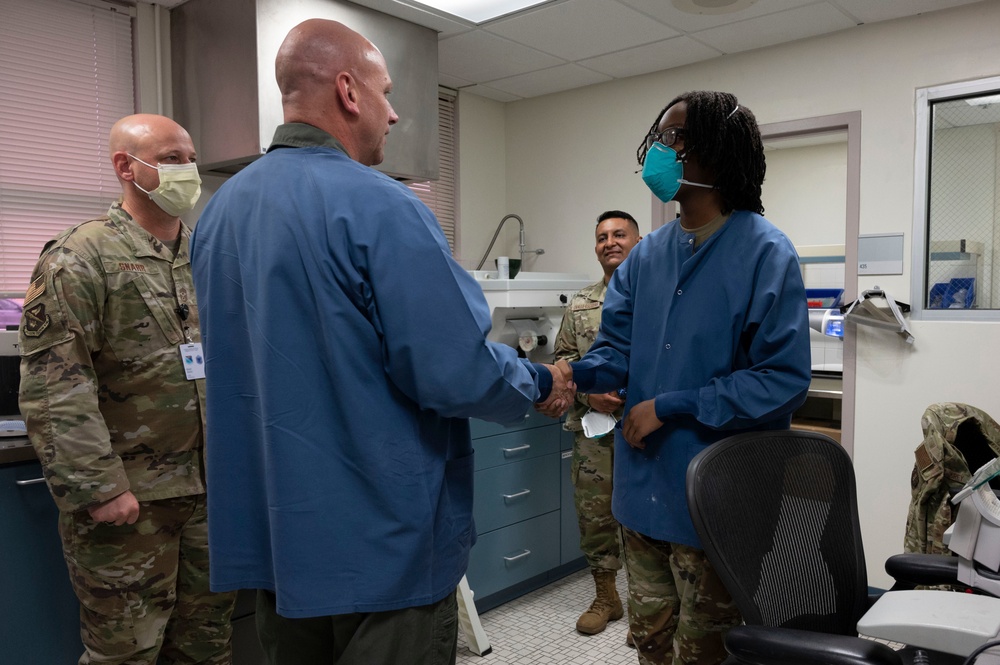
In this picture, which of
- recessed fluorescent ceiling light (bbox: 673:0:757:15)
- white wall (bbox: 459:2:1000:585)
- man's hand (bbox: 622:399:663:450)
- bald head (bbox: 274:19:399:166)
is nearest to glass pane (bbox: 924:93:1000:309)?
white wall (bbox: 459:2:1000:585)

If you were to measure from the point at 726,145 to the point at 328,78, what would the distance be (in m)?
0.87

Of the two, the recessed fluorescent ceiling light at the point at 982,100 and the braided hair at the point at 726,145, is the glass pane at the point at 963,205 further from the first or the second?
the braided hair at the point at 726,145

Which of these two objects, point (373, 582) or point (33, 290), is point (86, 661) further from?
point (373, 582)

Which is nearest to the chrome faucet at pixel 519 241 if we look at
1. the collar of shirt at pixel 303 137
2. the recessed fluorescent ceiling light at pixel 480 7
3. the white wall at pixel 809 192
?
the recessed fluorescent ceiling light at pixel 480 7

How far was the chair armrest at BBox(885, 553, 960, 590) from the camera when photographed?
136 cm

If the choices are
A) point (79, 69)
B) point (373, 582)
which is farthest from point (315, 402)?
point (79, 69)

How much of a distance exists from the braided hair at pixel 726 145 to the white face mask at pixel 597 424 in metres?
0.56

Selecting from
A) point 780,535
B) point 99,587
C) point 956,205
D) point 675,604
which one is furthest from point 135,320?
point 956,205

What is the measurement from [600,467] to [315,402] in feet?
6.87

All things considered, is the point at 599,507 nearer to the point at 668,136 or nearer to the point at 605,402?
the point at 605,402

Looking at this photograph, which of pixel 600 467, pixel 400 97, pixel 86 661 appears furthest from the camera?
pixel 400 97

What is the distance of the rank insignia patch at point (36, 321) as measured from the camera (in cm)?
170

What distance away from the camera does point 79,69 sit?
2766mm

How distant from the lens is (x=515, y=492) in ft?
10.2
